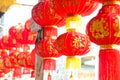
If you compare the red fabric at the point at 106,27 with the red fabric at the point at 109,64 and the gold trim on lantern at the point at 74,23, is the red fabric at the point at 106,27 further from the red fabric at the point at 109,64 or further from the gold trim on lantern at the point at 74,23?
the gold trim on lantern at the point at 74,23

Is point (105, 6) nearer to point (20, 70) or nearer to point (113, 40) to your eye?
point (113, 40)

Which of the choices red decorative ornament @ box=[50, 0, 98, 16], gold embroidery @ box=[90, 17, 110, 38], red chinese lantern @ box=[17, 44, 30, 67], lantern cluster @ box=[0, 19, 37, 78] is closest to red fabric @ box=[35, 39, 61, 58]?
red decorative ornament @ box=[50, 0, 98, 16]

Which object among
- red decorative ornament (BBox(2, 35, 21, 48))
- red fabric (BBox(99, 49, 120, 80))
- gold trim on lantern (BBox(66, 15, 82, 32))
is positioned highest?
red decorative ornament (BBox(2, 35, 21, 48))

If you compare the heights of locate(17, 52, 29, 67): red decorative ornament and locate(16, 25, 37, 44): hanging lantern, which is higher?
locate(16, 25, 37, 44): hanging lantern

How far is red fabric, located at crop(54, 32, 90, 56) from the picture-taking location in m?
1.96

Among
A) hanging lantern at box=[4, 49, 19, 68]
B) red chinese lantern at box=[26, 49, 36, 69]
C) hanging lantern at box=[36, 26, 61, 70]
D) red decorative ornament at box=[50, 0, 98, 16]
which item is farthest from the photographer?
hanging lantern at box=[4, 49, 19, 68]

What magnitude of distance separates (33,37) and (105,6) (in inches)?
81.0

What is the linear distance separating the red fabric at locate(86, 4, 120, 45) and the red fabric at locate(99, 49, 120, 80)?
0.06 metres

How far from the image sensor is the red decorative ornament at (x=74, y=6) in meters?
1.87

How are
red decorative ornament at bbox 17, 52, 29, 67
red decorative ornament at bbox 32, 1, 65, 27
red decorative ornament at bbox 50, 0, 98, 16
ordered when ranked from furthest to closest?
1. red decorative ornament at bbox 17, 52, 29, 67
2. red decorative ornament at bbox 32, 1, 65, 27
3. red decorative ornament at bbox 50, 0, 98, 16

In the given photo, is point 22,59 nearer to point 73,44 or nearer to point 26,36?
point 26,36

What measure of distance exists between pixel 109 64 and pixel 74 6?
0.53 m

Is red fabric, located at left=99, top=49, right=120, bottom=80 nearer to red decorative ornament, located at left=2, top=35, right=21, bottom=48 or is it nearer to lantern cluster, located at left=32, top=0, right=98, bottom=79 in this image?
lantern cluster, located at left=32, top=0, right=98, bottom=79

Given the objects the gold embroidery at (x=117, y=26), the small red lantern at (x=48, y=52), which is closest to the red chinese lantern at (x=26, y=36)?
the small red lantern at (x=48, y=52)
